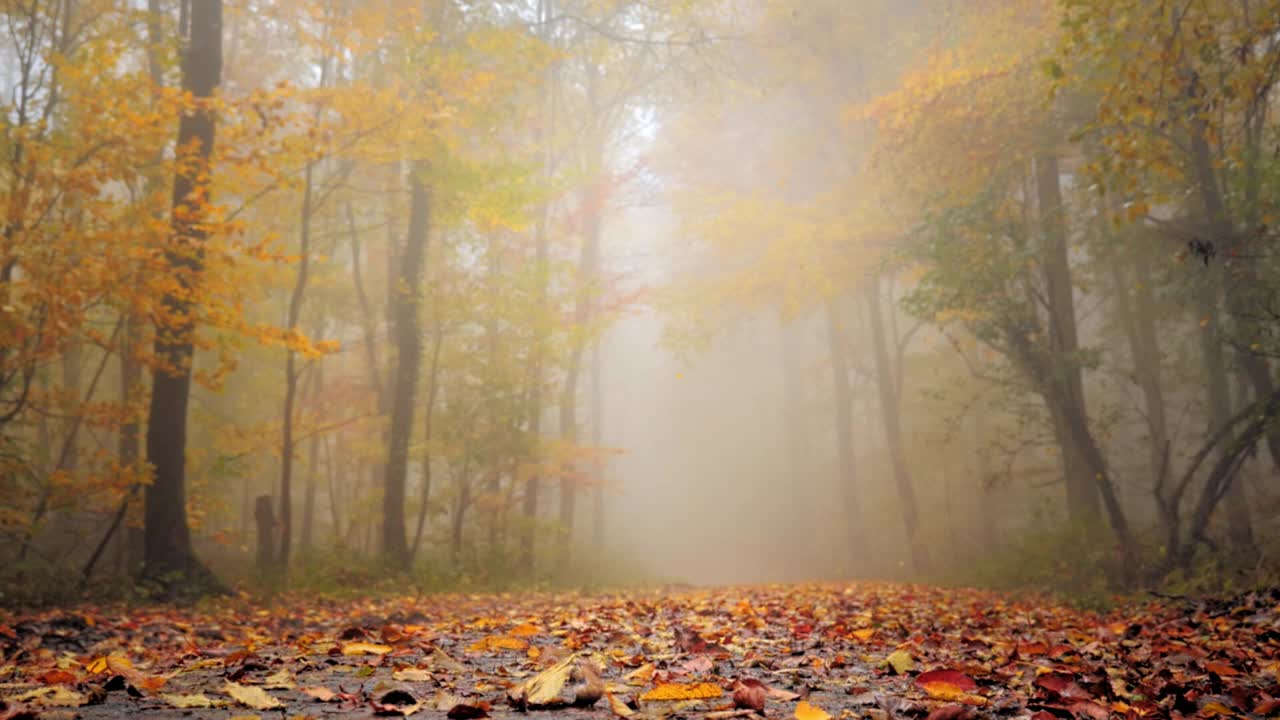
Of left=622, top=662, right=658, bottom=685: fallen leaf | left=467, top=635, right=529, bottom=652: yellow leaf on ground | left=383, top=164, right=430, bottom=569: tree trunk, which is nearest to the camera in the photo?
left=622, top=662, right=658, bottom=685: fallen leaf

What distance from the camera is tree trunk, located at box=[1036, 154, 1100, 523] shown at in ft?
33.2

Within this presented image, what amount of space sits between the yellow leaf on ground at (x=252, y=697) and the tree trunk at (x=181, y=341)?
622 cm

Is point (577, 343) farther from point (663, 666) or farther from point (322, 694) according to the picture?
point (322, 694)

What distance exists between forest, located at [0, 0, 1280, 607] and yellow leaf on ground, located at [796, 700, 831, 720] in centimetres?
412

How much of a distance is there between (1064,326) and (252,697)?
38.1ft

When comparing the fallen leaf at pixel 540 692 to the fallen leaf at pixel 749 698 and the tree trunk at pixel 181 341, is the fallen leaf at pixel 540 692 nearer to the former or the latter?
the fallen leaf at pixel 749 698

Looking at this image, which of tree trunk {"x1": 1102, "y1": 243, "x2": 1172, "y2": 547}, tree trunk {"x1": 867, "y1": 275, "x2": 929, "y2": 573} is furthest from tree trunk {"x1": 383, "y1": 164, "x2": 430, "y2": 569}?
tree trunk {"x1": 1102, "y1": 243, "x2": 1172, "y2": 547}

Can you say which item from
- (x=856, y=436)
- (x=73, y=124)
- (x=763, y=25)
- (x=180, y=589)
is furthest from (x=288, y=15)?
(x=856, y=436)

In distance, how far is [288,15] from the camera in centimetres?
1114

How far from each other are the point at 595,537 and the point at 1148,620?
1669 centimetres

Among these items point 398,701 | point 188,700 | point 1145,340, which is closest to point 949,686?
point 398,701

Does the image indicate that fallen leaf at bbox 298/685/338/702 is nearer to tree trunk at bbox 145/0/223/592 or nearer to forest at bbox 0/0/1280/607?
forest at bbox 0/0/1280/607

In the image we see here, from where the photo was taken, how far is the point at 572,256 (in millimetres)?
23328

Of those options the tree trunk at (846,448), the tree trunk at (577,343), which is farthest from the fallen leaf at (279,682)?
the tree trunk at (846,448)
